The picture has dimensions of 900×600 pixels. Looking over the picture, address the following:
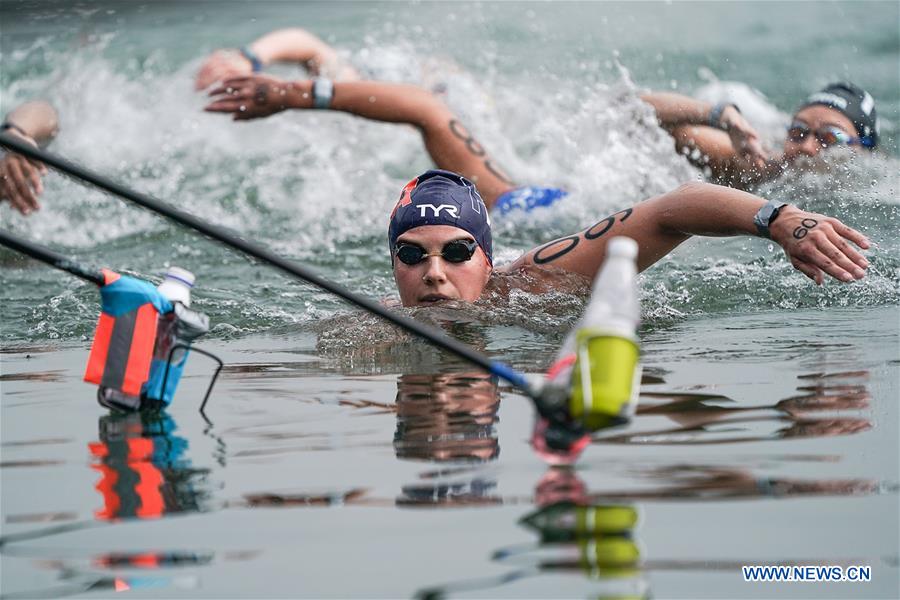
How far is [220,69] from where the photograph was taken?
32.0 ft

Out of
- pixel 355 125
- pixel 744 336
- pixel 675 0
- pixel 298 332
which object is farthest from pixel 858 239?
pixel 675 0

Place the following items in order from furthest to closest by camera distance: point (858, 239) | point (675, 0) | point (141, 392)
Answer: point (675, 0), point (858, 239), point (141, 392)

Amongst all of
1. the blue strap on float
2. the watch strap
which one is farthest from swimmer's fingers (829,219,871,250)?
the watch strap

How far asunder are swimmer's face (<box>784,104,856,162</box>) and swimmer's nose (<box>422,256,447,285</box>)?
3.65 metres

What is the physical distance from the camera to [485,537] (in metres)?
2.86

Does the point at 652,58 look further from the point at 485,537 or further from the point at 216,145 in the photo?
the point at 485,537

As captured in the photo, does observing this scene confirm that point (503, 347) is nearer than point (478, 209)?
Yes

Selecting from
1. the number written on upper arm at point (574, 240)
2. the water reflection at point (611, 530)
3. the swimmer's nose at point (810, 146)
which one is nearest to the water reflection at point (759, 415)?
the water reflection at point (611, 530)

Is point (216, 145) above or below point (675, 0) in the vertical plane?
below

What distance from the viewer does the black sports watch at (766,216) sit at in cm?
514

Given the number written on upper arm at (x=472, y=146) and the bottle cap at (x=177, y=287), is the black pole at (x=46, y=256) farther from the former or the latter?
the number written on upper arm at (x=472, y=146)

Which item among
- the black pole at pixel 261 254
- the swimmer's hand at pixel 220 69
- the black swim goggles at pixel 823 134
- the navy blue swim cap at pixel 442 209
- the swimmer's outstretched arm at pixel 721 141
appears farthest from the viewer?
the swimmer's hand at pixel 220 69

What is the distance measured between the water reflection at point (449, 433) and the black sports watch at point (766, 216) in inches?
52.2

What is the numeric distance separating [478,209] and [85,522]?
12.4ft
